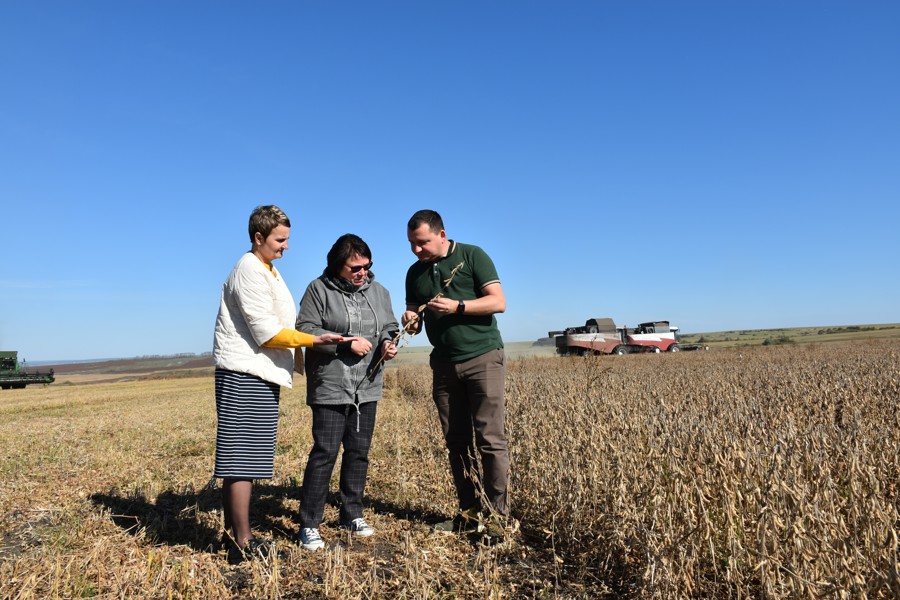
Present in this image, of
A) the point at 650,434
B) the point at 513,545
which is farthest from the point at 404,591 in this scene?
the point at 650,434

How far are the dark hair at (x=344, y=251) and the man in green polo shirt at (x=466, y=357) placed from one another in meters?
0.32

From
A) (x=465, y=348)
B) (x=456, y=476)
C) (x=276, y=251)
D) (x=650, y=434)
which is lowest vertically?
(x=456, y=476)

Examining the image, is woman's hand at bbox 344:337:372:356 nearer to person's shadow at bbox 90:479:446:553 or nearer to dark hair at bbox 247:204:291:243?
dark hair at bbox 247:204:291:243

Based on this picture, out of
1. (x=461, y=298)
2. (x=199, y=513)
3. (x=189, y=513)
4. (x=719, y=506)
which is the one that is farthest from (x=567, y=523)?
(x=189, y=513)

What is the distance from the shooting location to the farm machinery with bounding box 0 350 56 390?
34.8 m

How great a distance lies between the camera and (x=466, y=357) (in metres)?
3.84

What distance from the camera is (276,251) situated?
3.59 meters

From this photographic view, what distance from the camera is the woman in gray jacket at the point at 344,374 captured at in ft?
12.4

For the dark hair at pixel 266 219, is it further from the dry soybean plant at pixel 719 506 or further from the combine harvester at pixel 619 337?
the combine harvester at pixel 619 337

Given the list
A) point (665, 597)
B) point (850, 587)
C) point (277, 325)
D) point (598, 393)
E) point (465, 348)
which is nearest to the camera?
point (850, 587)

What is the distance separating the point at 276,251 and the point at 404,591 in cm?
200

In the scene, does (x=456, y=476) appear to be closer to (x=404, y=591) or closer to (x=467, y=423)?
(x=467, y=423)

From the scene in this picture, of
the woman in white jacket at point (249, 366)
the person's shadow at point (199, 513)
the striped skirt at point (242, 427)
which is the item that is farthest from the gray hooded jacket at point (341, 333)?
the person's shadow at point (199, 513)

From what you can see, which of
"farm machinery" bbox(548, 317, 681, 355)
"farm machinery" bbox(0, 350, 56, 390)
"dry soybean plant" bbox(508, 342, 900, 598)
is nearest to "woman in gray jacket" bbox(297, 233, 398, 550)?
"dry soybean plant" bbox(508, 342, 900, 598)
